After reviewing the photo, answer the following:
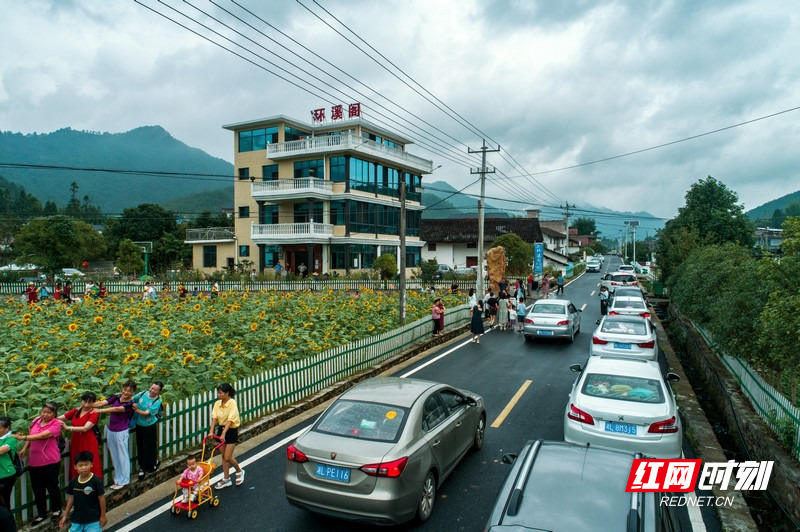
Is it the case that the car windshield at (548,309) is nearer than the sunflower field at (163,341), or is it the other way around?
the sunflower field at (163,341)

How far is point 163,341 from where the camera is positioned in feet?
39.1

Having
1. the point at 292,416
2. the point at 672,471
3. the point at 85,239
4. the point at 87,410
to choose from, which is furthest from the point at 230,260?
the point at 672,471

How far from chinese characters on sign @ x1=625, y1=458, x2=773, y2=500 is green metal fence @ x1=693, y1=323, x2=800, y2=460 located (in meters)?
0.60

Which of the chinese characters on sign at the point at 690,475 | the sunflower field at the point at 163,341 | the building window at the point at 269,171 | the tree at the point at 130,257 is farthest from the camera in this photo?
the tree at the point at 130,257

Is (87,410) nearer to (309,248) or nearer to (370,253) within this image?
(309,248)

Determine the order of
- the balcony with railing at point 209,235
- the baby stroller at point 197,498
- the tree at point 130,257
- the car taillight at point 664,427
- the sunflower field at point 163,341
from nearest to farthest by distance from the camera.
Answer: the baby stroller at point 197,498 → the car taillight at point 664,427 → the sunflower field at point 163,341 → the balcony with railing at point 209,235 → the tree at point 130,257

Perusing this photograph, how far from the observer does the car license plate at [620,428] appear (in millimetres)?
6859

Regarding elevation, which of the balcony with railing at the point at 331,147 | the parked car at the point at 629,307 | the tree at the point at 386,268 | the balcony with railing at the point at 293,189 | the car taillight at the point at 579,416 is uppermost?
the balcony with railing at the point at 331,147

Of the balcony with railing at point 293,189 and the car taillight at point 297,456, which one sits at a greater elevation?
the balcony with railing at point 293,189

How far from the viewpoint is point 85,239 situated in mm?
57156

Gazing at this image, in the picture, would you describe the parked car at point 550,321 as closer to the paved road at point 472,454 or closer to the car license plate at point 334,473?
the paved road at point 472,454

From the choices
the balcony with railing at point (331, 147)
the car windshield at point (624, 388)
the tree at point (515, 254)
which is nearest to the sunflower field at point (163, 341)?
the car windshield at point (624, 388)

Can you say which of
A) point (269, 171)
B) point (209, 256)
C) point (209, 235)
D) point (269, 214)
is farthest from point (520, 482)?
point (209, 235)

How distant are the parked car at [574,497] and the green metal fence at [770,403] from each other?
3.70 m
